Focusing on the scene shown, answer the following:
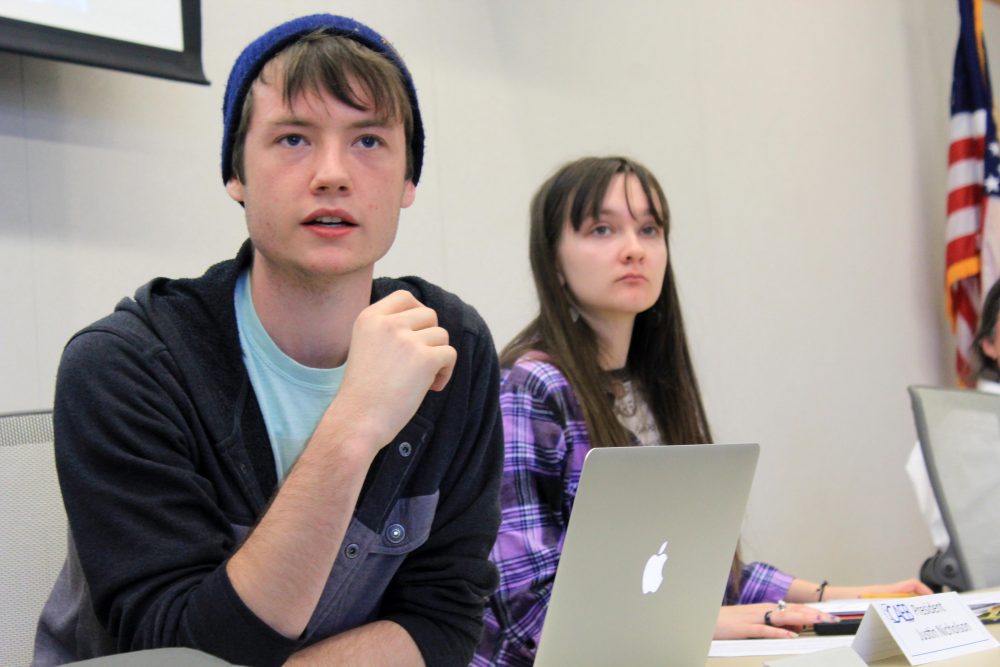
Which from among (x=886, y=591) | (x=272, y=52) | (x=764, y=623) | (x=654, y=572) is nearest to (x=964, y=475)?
(x=886, y=591)

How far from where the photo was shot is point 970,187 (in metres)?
3.98

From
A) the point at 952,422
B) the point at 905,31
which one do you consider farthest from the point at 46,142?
the point at 905,31

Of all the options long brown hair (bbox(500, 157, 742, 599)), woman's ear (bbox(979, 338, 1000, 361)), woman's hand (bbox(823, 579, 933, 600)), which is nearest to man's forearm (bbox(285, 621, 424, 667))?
long brown hair (bbox(500, 157, 742, 599))

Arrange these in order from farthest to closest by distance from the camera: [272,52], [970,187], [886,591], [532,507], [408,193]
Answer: [970,187] < [886,591] < [532,507] < [408,193] < [272,52]

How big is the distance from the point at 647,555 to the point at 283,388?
0.44m

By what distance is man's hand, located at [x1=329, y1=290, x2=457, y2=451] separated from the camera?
106 centimetres

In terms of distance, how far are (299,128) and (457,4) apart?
160 cm

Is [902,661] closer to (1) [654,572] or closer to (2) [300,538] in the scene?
(1) [654,572]

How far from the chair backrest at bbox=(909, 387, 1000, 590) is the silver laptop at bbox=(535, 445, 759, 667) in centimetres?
100

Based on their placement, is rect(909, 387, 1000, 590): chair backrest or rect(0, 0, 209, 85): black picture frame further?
rect(909, 387, 1000, 590): chair backrest

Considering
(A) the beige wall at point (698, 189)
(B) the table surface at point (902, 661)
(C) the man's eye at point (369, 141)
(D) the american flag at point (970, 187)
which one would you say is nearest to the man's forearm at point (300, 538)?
(C) the man's eye at point (369, 141)

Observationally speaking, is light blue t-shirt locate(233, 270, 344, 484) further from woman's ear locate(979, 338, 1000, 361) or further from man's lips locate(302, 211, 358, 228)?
woman's ear locate(979, 338, 1000, 361)

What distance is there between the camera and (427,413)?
1248 millimetres

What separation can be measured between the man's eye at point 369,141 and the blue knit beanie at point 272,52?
85 mm
